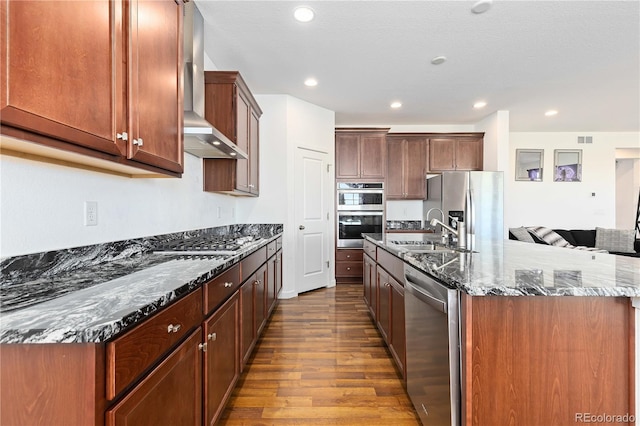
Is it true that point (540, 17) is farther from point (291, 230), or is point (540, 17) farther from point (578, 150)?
point (578, 150)

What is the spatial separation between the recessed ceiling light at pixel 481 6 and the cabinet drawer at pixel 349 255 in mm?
3363

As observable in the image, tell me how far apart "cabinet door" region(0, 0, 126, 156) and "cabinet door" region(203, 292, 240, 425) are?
2.94 feet

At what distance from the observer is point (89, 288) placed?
995 mm

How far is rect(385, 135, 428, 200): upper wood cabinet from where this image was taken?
520cm

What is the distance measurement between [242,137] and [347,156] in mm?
2247

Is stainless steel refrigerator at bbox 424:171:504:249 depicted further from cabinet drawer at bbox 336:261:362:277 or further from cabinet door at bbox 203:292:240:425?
cabinet door at bbox 203:292:240:425

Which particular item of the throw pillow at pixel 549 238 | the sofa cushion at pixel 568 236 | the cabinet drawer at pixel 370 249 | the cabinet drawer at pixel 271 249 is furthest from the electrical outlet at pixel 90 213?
the sofa cushion at pixel 568 236

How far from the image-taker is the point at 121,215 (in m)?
1.64

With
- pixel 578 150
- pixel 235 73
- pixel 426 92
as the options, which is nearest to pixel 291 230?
pixel 235 73

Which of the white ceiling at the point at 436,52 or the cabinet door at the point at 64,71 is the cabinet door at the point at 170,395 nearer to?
the cabinet door at the point at 64,71

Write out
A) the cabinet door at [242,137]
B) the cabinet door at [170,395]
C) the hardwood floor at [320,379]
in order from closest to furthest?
the cabinet door at [170,395], the hardwood floor at [320,379], the cabinet door at [242,137]

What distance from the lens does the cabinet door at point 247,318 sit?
1857mm

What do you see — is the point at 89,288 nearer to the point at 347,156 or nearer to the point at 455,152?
the point at 347,156

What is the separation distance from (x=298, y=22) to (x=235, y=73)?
0.73 m
